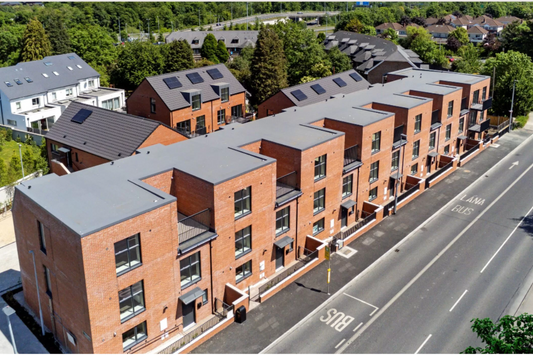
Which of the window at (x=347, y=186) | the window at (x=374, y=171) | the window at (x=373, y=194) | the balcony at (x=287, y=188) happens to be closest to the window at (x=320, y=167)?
the balcony at (x=287, y=188)

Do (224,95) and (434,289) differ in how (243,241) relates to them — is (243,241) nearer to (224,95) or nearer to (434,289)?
(434,289)

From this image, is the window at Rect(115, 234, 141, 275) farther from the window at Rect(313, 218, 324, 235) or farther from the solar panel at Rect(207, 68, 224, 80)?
the solar panel at Rect(207, 68, 224, 80)

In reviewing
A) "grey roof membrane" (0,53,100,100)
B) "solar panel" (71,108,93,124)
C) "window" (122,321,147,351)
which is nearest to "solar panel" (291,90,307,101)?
"solar panel" (71,108,93,124)

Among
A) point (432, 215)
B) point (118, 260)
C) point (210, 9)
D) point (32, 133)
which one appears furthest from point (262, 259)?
point (210, 9)

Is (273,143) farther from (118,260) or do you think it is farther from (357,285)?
(118,260)

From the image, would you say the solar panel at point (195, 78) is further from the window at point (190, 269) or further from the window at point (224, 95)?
the window at point (190, 269)

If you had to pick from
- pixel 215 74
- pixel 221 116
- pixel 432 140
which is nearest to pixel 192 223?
pixel 432 140
